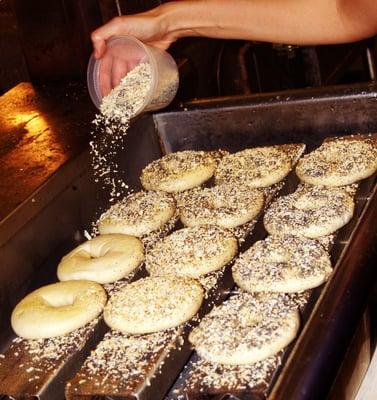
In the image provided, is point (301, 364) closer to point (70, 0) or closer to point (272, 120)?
point (272, 120)

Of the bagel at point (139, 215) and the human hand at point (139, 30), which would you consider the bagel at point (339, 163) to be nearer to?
the bagel at point (139, 215)

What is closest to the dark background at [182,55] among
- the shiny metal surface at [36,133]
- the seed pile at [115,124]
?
the shiny metal surface at [36,133]

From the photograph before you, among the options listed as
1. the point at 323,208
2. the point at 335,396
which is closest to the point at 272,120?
the point at 323,208

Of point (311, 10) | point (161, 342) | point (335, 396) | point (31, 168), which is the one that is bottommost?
point (335, 396)

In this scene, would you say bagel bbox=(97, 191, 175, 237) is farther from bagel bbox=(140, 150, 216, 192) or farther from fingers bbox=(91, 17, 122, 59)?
fingers bbox=(91, 17, 122, 59)

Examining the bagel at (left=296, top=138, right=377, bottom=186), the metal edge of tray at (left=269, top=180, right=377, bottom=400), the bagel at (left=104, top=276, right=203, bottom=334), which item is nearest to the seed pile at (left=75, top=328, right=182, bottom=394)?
the bagel at (left=104, top=276, right=203, bottom=334)

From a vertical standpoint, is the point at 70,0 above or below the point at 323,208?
above
